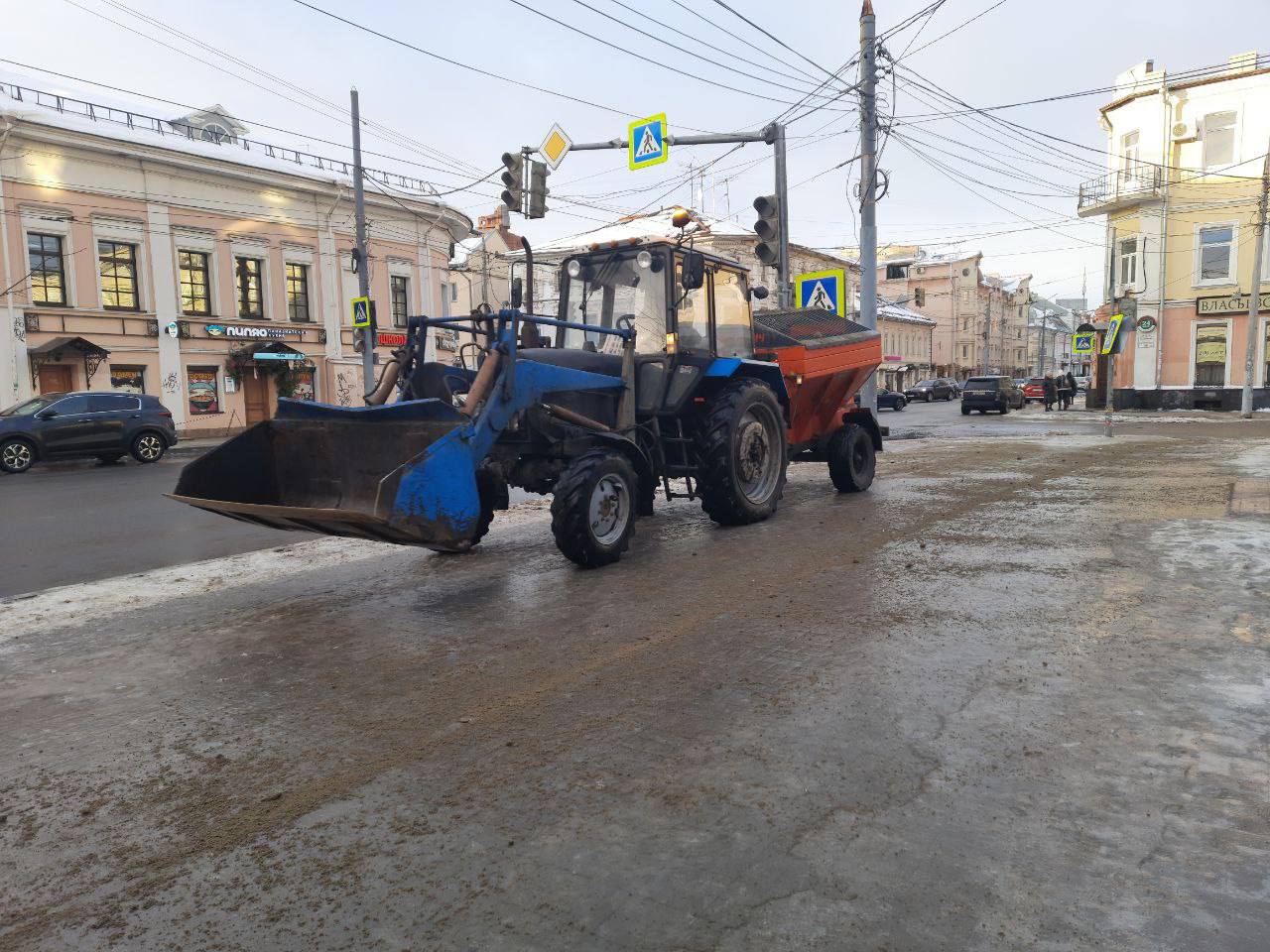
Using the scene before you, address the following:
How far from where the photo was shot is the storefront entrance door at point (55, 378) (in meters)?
24.8

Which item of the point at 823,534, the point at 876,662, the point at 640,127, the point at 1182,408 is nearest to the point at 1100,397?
the point at 1182,408

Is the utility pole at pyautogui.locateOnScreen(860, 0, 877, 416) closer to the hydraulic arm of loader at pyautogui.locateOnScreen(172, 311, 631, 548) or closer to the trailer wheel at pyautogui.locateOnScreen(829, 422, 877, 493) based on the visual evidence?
the trailer wheel at pyautogui.locateOnScreen(829, 422, 877, 493)

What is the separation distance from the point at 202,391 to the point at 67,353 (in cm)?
424

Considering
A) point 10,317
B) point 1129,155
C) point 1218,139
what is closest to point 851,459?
point 10,317

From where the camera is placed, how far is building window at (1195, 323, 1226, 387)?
36.3 metres

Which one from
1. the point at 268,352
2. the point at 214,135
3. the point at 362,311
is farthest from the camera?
the point at 214,135

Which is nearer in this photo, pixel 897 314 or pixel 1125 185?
pixel 1125 185

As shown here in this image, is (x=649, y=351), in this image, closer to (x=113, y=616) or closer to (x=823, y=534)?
(x=823, y=534)

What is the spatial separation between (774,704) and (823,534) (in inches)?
169

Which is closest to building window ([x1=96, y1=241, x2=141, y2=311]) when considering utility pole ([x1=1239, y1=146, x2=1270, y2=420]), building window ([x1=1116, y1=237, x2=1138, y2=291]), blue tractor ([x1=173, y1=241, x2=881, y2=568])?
blue tractor ([x1=173, y1=241, x2=881, y2=568])

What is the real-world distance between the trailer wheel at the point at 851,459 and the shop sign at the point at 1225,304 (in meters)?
32.4

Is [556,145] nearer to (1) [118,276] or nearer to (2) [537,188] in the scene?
(2) [537,188]

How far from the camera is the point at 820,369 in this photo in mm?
9953

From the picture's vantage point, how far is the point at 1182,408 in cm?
3647
